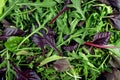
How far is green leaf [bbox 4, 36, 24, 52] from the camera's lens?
0.75 m

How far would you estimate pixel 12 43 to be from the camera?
0.76 metres

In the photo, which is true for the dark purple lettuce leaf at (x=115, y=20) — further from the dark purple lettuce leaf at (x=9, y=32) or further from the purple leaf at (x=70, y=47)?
the dark purple lettuce leaf at (x=9, y=32)

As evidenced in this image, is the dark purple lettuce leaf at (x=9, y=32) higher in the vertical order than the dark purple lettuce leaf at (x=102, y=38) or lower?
higher

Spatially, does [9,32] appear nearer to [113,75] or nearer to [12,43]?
[12,43]

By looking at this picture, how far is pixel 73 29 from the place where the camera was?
31.6 inches

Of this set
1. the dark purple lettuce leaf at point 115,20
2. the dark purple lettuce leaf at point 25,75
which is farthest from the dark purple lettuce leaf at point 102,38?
the dark purple lettuce leaf at point 25,75

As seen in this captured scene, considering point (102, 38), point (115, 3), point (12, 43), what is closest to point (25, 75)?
point (12, 43)

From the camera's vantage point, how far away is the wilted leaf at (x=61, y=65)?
2.50 feet

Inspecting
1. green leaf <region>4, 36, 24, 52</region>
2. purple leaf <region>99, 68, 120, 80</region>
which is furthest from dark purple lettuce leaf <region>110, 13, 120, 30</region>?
green leaf <region>4, 36, 24, 52</region>

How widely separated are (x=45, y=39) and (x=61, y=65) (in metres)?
0.09

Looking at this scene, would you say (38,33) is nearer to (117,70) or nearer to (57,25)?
(57,25)

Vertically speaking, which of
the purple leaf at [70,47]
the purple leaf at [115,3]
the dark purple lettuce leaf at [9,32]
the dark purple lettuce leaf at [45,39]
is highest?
the purple leaf at [115,3]

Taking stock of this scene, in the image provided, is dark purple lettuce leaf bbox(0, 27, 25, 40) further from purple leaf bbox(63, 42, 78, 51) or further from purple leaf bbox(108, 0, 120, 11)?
purple leaf bbox(108, 0, 120, 11)

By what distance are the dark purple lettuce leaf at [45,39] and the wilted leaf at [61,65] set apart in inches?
0.9
